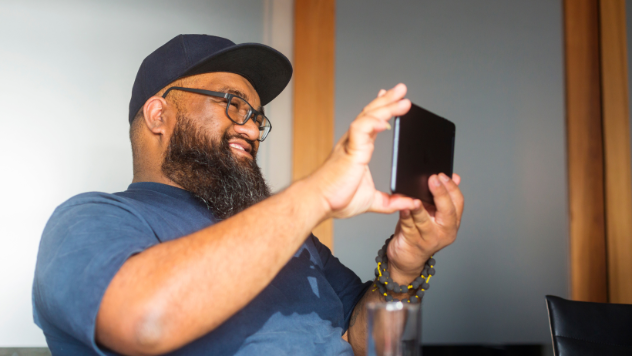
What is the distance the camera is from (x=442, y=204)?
0.98 metres

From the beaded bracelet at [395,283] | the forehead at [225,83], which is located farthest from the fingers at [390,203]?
the forehead at [225,83]

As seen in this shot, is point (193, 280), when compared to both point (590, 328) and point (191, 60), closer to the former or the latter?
point (191, 60)

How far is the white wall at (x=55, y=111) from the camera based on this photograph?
1.81 m

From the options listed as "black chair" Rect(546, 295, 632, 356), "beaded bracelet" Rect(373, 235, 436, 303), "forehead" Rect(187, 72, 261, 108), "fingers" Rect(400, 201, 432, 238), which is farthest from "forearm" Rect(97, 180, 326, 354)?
"black chair" Rect(546, 295, 632, 356)

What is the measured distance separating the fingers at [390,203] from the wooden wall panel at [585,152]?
5.91 feet

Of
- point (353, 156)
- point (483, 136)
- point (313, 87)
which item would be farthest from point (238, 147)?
point (483, 136)

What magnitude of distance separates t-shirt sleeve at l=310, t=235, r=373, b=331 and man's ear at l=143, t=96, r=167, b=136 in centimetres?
55

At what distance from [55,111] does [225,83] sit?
3.22 feet

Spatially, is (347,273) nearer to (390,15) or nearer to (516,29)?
(390,15)

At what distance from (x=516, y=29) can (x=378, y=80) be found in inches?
32.3

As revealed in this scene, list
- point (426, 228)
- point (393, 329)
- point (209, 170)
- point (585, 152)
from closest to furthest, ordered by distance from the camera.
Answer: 1. point (393, 329)
2. point (426, 228)
3. point (209, 170)
4. point (585, 152)

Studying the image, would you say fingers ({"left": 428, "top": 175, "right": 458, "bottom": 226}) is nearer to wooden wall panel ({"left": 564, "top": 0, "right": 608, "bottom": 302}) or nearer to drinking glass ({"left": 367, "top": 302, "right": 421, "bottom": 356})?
drinking glass ({"left": 367, "top": 302, "right": 421, "bottom": 356})

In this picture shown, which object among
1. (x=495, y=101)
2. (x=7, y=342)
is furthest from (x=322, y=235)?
(x=7, y=342)

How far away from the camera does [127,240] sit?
69 cm
